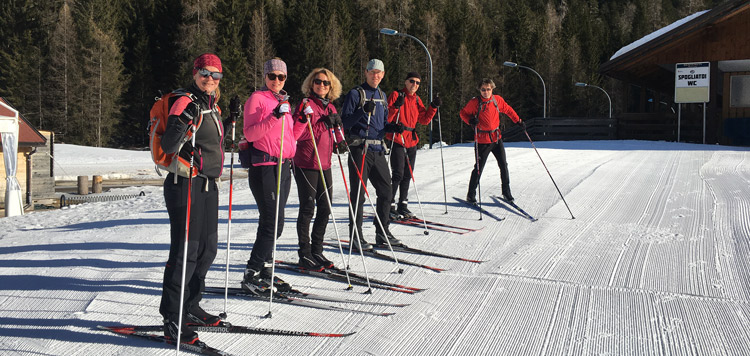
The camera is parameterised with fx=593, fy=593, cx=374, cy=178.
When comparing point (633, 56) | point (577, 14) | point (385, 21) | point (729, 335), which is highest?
point (577, 14)

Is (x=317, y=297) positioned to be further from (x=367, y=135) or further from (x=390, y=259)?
(x=367, y=135)

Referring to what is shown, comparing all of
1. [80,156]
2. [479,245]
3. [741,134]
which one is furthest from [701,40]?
[80,156]

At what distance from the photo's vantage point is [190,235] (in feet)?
11.9

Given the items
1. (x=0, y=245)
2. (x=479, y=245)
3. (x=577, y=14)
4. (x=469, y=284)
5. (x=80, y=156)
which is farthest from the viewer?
(x=577, y=14)

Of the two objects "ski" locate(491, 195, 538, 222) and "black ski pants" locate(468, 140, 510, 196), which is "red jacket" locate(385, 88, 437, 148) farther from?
"ski" locate(491, 195, 538, 222)

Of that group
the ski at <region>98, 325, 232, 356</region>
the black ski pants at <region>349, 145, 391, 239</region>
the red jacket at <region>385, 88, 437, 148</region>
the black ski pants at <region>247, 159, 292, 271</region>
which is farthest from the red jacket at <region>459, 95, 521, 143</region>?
the ski at <region>98, 325, 232, 356</region>

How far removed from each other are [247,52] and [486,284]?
166 ft

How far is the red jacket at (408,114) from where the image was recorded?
274 inches

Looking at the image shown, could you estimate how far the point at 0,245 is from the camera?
7.21 metres

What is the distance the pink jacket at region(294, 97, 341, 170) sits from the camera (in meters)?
5.16

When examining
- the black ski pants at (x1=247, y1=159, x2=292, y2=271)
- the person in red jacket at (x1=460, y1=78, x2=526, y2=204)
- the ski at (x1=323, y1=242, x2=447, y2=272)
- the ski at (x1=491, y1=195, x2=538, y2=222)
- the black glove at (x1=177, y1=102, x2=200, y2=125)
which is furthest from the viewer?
the person in red jacket at (x1=460, y1=78, x2=526, y2=204)

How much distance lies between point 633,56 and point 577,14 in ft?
198

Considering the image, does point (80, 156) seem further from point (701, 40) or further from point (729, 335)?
point (729, 335)

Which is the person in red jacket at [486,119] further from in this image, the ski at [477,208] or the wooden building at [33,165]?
the wooden building at [33,165]
